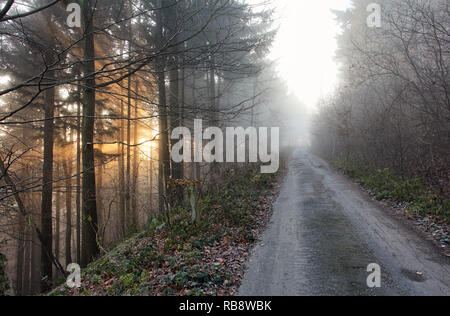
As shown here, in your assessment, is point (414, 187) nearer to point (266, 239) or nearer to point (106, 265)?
point (266, 239)

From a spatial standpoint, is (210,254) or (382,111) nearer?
(210,254)

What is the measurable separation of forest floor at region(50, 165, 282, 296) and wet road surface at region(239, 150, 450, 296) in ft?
1.46

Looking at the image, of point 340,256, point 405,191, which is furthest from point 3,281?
point 405,191

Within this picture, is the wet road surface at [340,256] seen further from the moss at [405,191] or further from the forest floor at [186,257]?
the moss at [405,191]

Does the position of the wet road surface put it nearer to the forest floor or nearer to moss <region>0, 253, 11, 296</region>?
the forest floor

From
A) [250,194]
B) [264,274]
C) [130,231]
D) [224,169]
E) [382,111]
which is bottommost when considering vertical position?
[130,231]

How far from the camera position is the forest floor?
Answer: 4.47 meters

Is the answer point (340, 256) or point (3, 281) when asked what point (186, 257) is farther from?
point (3, 281)

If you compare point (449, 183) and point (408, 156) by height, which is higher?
point (408, 156)

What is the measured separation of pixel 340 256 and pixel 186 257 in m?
3.16

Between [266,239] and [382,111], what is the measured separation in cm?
1122

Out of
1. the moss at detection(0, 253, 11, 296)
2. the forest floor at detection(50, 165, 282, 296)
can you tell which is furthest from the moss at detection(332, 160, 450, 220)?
the moss at detection(0, 253, 11, 296)
